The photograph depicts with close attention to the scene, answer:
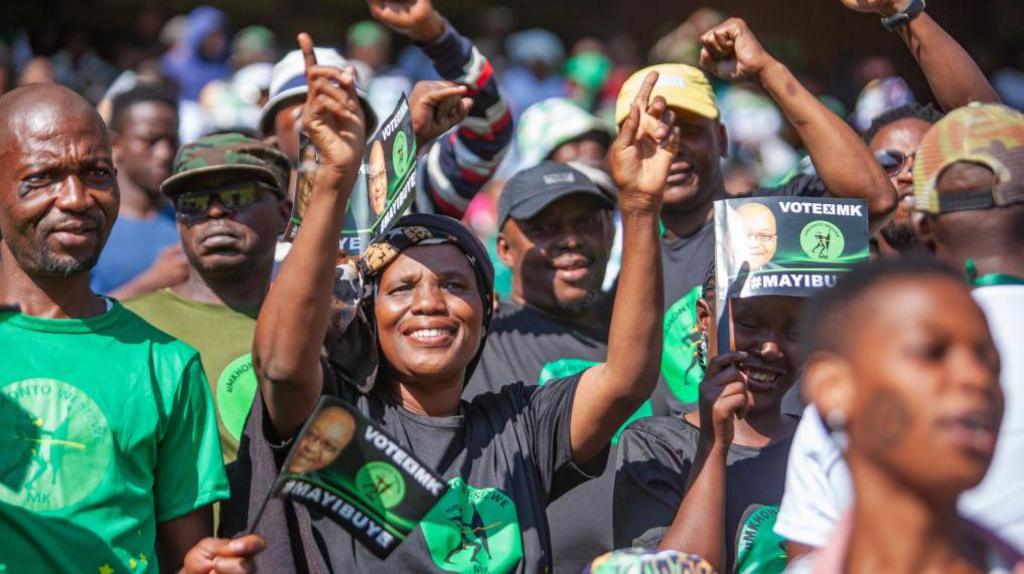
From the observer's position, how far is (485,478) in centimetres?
353

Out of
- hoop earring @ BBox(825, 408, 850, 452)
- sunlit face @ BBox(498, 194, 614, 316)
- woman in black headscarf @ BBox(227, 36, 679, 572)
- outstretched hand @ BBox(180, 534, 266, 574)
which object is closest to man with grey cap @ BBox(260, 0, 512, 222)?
sunlit face @ BBox(498, 194, 614, 316)

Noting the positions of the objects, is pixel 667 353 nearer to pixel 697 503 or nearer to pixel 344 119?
pixel 697 503

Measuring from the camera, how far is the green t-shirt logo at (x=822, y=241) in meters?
3.72

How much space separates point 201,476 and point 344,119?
3.15 feet

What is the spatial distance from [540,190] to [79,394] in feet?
7.58

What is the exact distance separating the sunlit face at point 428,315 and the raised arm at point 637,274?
359 millimetres

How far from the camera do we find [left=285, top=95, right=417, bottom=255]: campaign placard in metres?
3.54

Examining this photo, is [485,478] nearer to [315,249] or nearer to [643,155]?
[315,249]

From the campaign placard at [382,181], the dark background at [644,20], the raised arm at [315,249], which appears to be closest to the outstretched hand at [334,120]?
the raised arm at [315,249]

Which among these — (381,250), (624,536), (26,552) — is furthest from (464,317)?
(26,552)

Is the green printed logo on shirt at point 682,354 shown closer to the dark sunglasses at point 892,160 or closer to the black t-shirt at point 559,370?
the black t-shirt at point 559,370

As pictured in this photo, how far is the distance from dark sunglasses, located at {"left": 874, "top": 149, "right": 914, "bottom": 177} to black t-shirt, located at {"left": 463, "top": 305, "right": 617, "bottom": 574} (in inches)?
44.3

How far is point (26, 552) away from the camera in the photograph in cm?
327

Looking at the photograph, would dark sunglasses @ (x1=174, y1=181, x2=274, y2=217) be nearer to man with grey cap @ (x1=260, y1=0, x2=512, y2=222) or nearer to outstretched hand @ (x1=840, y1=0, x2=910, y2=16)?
man with grey cap @ (x1=260, y1=0, x2=512, y2=222)
